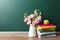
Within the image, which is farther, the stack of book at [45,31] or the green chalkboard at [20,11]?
the green chalkboard at [20,11]

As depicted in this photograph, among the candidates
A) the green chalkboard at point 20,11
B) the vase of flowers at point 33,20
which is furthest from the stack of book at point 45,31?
the green chalkboard at point 20,11

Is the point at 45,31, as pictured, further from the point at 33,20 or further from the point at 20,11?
the point at 20,11

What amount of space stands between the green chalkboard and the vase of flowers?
0.17m

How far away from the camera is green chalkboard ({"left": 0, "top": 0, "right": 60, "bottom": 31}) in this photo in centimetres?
218

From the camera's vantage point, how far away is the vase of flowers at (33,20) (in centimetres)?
199

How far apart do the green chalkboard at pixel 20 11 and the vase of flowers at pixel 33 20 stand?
167 mm

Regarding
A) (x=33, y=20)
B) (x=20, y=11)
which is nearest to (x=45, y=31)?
(x=33, y=20)

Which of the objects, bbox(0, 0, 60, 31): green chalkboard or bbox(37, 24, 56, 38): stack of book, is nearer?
bbox(37, 24, 56, 38): stack of book

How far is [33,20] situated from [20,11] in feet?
1.03

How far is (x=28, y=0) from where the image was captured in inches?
85.7

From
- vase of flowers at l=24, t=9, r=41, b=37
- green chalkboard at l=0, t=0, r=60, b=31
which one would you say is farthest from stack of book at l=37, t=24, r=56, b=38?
green chalkboard at l=0, t=0, r=60, b=31

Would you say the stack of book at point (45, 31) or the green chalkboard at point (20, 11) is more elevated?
the green chalkboard at point (20, 11)

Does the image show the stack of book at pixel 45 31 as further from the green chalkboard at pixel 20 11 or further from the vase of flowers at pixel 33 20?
the green chalkboard at pixel 20 11

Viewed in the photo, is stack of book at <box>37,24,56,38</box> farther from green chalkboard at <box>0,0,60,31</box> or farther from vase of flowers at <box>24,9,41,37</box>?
green chalkboard at <box>0,0,60,31</box>
